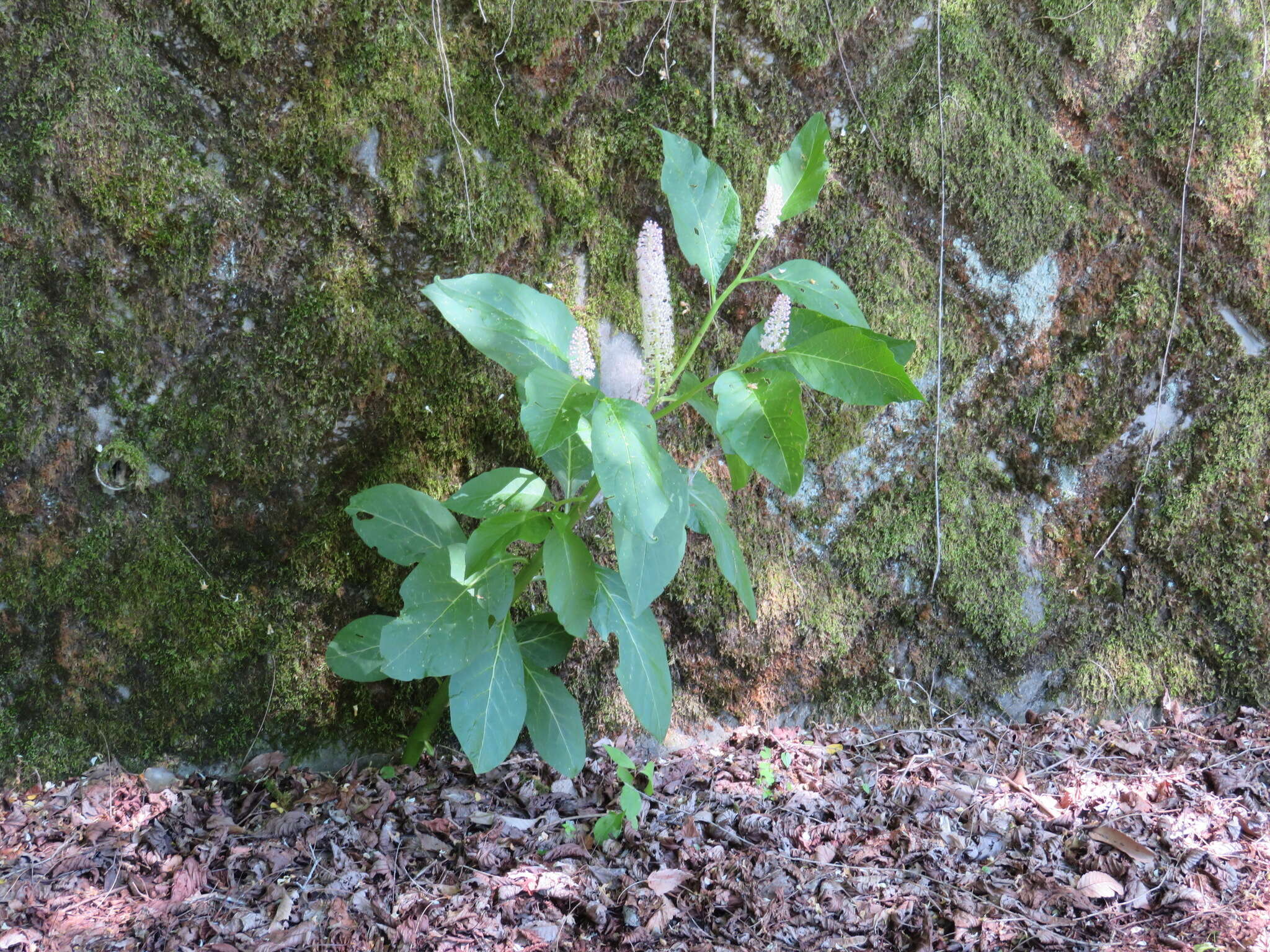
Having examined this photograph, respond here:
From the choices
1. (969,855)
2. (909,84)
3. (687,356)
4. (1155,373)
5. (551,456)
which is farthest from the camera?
(1155,373)

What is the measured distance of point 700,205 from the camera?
171cm

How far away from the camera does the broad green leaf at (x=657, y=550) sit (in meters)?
1.53

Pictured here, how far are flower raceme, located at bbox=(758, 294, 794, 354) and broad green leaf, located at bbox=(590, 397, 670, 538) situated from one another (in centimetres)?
26

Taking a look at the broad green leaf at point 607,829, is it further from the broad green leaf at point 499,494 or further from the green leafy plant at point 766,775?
the broad green leaf at point 499,494

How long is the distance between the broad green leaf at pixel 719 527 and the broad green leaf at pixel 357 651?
0.73 m

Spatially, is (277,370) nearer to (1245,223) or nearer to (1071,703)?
(1071,703)

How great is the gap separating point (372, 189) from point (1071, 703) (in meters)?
2.47

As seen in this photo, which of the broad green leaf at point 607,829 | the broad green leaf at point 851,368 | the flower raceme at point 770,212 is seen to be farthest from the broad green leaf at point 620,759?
the flower raceme at point 770,212

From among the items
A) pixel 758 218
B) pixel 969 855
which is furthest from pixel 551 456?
pixel 969 855

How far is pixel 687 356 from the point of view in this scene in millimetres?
1704

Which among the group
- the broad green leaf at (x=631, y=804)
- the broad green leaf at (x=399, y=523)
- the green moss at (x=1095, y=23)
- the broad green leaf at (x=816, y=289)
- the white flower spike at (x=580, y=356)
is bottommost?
the broad green leaf at (x=631, y=804)

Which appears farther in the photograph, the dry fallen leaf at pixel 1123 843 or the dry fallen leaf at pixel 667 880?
the dry fallen leaf at pixel 1123 843

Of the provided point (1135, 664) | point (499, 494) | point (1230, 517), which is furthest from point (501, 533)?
point (1230, 517)

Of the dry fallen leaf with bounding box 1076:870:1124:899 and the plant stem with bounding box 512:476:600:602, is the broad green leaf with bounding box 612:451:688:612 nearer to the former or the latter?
the plant stem with bounding box 512:476:600:602
